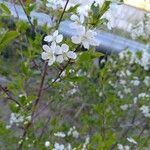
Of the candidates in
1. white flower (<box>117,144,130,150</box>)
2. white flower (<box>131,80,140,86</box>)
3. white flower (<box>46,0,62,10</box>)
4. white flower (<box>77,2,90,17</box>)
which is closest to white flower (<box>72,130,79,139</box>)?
white flower (<box>117,144,130,150</box>)

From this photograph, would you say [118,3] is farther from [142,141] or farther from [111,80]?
[111,80]

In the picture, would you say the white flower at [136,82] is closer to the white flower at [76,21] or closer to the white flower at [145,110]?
the white flower at [145,110]

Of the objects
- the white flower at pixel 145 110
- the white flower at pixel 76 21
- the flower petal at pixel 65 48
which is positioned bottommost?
the white flower at pixel 145 110

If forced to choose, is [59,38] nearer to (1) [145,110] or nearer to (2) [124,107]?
(1) [145,110]

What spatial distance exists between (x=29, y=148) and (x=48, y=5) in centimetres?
107

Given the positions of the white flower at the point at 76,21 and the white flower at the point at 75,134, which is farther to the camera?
the white flower at the point at 75,134

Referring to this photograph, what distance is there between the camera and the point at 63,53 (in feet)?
5.72

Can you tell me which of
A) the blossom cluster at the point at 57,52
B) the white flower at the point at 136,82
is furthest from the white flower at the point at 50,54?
the white flower at the point at 136,82

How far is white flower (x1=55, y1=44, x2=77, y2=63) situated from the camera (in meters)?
1.72

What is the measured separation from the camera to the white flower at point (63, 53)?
1722mm

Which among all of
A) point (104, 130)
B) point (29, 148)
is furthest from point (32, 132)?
point (104, 130)

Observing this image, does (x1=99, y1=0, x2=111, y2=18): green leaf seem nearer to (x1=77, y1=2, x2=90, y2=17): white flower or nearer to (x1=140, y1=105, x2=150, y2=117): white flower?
(x1=77, y1=2, x2=90, y2=17): white flower

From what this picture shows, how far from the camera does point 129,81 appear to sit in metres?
5.31

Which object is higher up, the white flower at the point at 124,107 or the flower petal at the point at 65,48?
the flower petal at the point at 65,48
